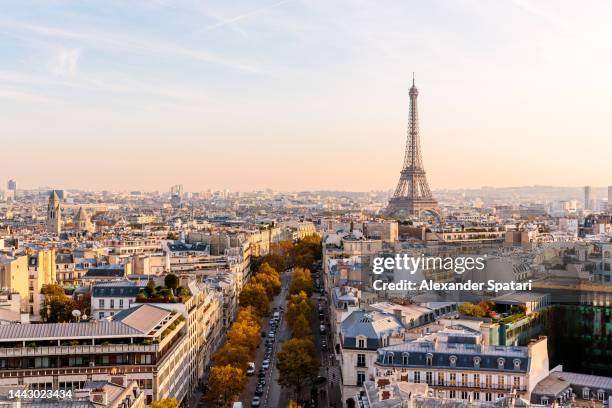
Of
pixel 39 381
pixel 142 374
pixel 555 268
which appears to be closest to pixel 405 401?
pixel 142 374

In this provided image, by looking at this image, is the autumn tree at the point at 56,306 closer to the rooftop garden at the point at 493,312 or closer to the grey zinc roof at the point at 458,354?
the rooftop garden at the point at 493,312

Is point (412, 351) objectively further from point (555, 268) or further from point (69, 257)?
point (69, 257)

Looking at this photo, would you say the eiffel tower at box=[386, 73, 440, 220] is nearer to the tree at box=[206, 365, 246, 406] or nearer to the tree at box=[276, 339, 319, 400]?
the tree at box=[276, 339, 319, 400]

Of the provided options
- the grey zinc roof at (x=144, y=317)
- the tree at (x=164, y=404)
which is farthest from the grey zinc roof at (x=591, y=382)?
the grey zinc roof at (x=144, y=317)

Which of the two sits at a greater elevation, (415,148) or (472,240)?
(415,148)

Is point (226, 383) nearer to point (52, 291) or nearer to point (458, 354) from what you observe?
point (458, 354)
